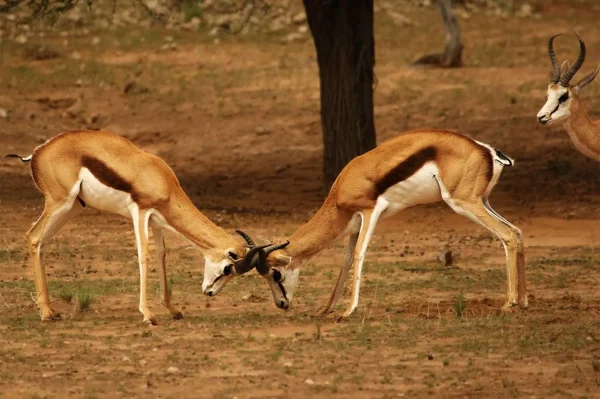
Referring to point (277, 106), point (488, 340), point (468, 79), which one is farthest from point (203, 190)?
point (488, 340)

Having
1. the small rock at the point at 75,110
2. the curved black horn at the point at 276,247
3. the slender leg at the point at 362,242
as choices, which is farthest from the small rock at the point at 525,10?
the curved black horn at the point at 276,247

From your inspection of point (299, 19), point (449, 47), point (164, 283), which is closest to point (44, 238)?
point (164, 283)

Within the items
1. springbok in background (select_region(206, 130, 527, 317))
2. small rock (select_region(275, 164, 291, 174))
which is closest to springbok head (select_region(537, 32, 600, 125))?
springbok in background (select_region(206, 130, 527, 317))

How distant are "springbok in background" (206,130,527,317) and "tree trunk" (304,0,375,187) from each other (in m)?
5.89

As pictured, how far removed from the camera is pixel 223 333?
9203mm

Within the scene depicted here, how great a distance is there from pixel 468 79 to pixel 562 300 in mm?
12194

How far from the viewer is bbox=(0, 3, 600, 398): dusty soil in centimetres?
806

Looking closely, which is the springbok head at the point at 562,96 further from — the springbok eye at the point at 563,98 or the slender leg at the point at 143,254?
the slender leg at the point at 143,254

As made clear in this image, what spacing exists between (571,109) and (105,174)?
5124 mm

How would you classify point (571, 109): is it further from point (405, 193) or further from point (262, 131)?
point (262, 131)

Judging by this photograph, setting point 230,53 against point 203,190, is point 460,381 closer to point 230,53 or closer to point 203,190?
point 203,190

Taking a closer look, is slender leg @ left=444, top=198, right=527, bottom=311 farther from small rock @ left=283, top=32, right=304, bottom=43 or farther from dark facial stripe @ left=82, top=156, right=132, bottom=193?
small rock @ left=283, top=32, right=304, bottom=43

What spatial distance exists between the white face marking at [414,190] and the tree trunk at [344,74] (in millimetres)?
5972

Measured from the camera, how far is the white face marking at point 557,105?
12.7m
